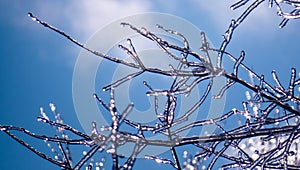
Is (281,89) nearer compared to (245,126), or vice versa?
(245,126)

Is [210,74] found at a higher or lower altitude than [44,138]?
higher

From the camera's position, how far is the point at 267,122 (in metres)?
2.57

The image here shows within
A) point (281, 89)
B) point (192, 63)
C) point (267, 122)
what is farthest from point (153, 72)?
point (281, 89)

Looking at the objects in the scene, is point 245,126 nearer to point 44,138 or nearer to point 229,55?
point 229,55

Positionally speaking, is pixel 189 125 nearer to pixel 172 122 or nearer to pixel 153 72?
pixel 172 122

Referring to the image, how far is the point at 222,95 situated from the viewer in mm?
2361

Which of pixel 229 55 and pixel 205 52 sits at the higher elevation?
pixel 229 55

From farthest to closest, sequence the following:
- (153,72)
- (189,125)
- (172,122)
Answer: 1. (172,122)
2. (189,125)
3. (153,72)

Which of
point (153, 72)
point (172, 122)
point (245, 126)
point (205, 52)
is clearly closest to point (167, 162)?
point (172, 122)

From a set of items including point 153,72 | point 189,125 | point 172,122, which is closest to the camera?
point 153,72

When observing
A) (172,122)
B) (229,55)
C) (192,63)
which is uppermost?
(229,55)

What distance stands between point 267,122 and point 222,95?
0.45m

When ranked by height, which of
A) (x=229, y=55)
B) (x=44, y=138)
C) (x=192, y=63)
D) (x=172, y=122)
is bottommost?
(x=44, y=138)

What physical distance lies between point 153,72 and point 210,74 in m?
0.34
